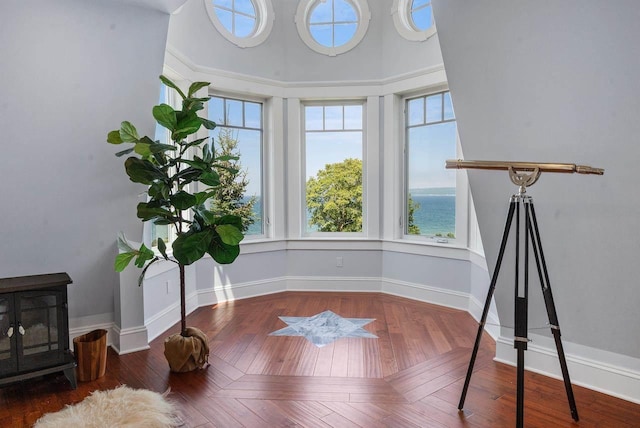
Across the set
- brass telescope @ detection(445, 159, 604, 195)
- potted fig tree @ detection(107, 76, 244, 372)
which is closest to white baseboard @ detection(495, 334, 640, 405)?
brass telescope @ detection(445, 159, 604, 195)

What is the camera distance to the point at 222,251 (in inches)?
108

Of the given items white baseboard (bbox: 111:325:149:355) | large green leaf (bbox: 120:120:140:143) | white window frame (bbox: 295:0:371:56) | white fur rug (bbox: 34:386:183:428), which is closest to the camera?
white fur rug (bbox: 34:386:183:428)

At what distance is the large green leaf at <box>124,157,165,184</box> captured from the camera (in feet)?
8.55

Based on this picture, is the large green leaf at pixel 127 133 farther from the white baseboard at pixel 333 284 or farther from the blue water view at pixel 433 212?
the white baseboard at pixel 333 284

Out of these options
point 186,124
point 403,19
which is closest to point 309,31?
point 403,19

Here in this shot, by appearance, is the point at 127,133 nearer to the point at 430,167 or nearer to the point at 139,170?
the point at 139,170

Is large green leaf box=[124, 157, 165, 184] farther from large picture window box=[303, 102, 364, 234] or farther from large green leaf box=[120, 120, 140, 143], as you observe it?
large picture window box=[303, 102, 364, 234]

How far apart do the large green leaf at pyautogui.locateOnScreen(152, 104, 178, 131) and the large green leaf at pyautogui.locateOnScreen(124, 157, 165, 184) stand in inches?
11.0

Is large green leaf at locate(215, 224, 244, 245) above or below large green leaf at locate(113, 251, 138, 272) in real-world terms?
above

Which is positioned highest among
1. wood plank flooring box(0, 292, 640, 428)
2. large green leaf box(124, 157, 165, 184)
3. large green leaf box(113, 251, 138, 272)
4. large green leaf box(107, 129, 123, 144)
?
large green leaf box(107, 129, 123, 144)

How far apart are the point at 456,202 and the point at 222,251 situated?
2.61 m

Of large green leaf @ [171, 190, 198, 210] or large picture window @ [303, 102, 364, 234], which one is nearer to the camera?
large green leaf @ [171, 190, 198, 210]

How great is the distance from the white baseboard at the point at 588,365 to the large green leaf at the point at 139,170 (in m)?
2.63

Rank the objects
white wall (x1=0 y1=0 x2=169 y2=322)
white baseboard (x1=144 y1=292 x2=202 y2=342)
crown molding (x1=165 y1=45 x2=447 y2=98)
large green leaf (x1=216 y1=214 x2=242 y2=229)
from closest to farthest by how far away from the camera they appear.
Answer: white wall (x1=0 y1=0 x2=169 y2=322)
large green leaf (x1=216 y1=214 x2=242 y2=229)
white baseboard (x1=144 y1=292 x2=202 y2=342)
crown molding (x1=165 y1=45 x2=447 y2=98)
